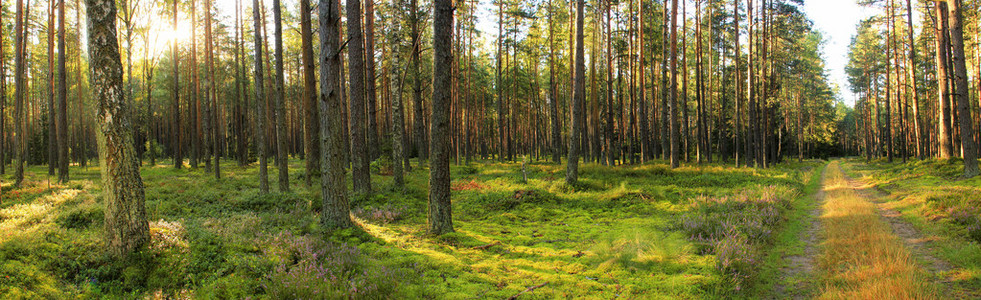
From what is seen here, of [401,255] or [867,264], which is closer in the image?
[867,264]

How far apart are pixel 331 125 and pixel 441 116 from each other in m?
2.35

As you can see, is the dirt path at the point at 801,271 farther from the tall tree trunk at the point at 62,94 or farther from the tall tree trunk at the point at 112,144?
the tall tree trunk at the point at 62,94

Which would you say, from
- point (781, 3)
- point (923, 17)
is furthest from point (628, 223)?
point (923, 17)

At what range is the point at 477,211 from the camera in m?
11.4

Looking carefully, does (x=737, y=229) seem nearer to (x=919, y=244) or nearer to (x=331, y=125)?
(x=919, y=244)

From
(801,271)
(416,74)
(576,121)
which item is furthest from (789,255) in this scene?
(576,121)

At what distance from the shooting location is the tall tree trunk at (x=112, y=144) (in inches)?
215

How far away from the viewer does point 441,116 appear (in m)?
7.21

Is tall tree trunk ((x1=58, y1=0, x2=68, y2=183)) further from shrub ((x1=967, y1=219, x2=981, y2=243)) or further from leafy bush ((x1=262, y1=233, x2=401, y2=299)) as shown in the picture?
shrub ((x1=967, y1=219, x2=981, y2=243))

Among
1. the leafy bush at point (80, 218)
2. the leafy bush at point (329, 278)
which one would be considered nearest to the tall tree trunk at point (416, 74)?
the leafy bush at point (329, 278)

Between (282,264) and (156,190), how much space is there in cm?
1377

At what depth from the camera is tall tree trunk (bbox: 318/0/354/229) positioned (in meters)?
7.83

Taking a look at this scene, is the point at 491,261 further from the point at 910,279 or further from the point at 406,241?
the point at 910,279

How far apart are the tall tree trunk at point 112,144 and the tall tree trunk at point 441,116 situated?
4.23 metres
